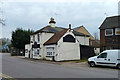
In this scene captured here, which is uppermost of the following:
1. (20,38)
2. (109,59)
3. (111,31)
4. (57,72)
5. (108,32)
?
(111,31)

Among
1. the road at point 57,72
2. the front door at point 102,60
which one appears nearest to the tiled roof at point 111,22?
the front door at point 102,60

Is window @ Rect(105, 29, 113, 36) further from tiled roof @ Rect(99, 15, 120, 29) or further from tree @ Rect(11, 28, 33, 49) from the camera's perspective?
tree @ Rect(11, 28, 33, 49)

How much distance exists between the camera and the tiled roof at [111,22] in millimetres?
24666

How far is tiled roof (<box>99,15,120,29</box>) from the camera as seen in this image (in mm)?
24666

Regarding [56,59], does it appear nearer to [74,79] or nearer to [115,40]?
[115,40]

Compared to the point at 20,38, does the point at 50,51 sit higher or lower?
lower

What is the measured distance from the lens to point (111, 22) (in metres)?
25.9

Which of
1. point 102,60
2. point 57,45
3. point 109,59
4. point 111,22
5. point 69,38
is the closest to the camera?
point 109,59

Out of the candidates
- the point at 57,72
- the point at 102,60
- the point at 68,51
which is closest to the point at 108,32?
the point at 68,51

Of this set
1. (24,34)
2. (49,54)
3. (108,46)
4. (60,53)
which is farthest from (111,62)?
(24,34)

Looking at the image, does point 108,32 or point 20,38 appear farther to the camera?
point 20,38

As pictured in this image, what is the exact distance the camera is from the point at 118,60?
47.2 ft

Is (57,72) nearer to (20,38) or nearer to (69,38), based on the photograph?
(69,38)

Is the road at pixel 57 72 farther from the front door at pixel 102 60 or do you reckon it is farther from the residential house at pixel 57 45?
the residential house at pixel 57 45
